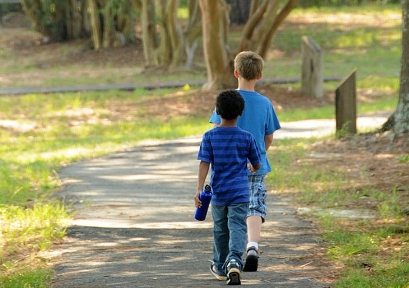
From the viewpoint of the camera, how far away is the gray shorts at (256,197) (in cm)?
654

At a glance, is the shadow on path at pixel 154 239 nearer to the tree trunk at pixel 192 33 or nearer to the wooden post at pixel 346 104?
the wooden post at pixel 346 104

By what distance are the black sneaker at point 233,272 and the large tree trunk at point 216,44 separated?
49.4ft

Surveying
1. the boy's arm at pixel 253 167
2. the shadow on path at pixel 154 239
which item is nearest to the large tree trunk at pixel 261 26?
the shadow on path at pixel 154 239

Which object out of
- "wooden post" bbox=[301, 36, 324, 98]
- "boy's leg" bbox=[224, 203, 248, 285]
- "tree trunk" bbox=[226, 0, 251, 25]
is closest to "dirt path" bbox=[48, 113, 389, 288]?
"boy's leg" bbox=[224, 203, 248, 285]

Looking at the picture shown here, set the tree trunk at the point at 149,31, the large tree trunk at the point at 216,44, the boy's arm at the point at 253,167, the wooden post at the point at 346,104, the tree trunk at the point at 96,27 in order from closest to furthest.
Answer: the boy's arm at the point at 253,167
the wooden post at the point at 346,104
the large tree trunk at the point at 216,44
the tree trunk at the point at 149,31
the tree trunk at the point at 96,27

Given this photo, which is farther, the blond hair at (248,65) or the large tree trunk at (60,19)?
the large tree trunk at (60,19)

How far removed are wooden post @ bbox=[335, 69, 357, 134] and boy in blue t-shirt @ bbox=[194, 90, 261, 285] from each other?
7.26m

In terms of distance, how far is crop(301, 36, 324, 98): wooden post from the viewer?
21578 mm

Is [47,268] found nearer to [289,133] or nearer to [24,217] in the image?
[24,217]

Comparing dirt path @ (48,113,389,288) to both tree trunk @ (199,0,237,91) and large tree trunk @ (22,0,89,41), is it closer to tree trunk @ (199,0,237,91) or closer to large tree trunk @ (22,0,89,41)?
tree trunk @ (199,0,237,91)

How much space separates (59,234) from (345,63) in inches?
907

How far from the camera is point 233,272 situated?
19.7 ft

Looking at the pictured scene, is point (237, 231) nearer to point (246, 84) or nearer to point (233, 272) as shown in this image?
point (233, 272)

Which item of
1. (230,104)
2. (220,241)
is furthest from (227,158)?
(220,241)
